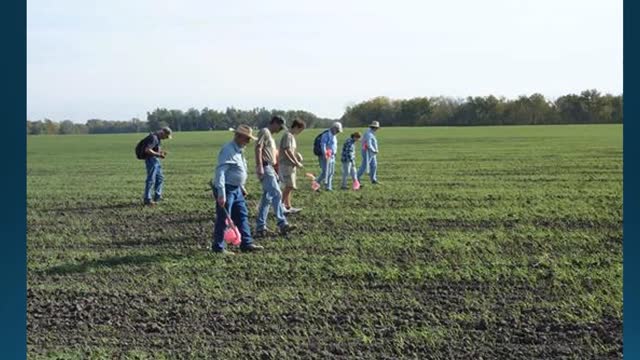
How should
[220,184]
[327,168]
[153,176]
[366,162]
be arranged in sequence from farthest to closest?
1. [366,162]
2. [327,168]
3. [153,176]
4. [220,184]

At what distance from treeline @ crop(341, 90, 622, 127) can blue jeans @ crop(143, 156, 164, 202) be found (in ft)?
50.5

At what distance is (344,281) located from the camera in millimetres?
8016

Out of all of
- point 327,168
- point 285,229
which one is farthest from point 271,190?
point 327,168

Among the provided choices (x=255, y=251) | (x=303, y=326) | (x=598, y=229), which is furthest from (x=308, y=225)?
(x=303, y=326)

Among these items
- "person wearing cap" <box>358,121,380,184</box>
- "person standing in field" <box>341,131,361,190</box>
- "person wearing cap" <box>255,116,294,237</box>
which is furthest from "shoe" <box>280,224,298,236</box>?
"person wearing cap" <box>358,121,380,184</box>

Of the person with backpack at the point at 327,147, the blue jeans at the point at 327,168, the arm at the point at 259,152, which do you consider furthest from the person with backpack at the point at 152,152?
the arm at the point at 259,152

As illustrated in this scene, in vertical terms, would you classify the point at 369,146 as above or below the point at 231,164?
above

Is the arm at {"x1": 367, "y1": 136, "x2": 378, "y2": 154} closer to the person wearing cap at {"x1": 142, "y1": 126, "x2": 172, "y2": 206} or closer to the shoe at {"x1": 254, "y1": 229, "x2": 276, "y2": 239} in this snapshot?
the person wearing cap at {"x1": 142, "y1": 126, "x2": 172, "y2": 206}

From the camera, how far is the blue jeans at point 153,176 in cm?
1478

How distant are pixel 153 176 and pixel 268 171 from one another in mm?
5377

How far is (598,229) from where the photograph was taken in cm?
1113

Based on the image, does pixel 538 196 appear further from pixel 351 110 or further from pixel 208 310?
pixel 208 310

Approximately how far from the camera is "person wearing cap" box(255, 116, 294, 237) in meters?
10.2

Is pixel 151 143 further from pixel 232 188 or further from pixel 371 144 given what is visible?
pixel 371 144
